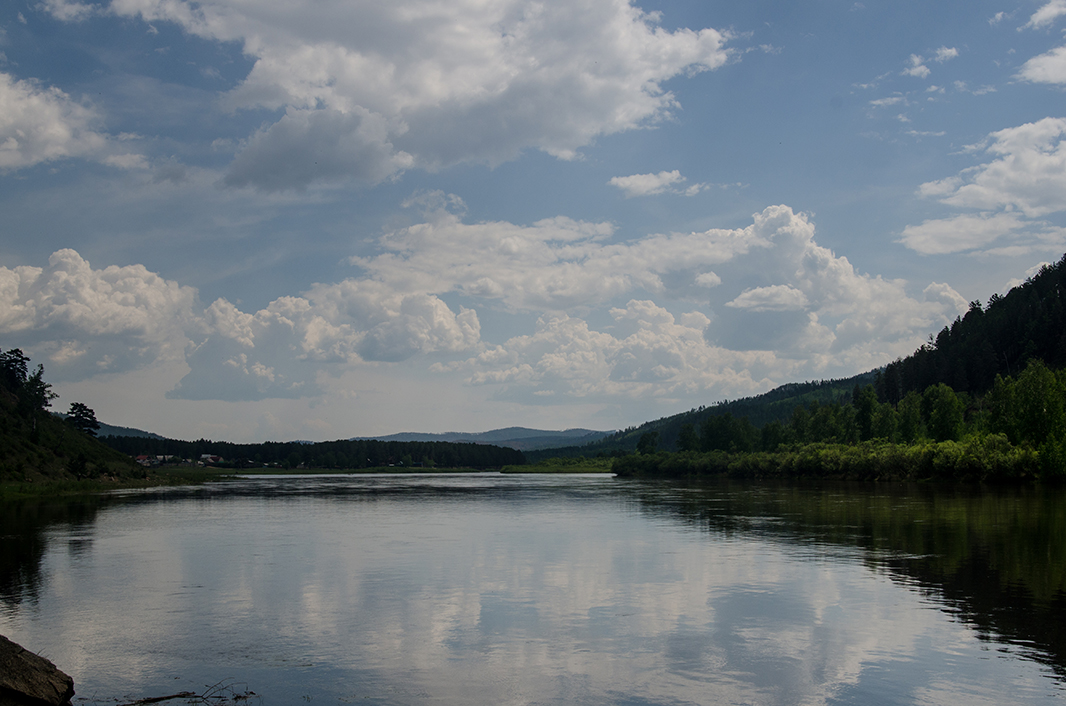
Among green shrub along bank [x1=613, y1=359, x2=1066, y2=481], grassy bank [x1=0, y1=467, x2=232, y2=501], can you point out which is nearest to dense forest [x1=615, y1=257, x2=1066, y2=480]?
green shrub along bank [x1=613, y1=359, x2=1066, y2=481]

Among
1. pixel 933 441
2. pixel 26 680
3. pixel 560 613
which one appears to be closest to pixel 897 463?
pixel 933 441

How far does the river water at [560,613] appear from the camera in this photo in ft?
56.9

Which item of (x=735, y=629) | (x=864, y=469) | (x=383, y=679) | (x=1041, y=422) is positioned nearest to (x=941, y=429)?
(x=864, y=469)

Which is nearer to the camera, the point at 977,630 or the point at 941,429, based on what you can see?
the point at 977,630

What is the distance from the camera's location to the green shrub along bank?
99.1 m

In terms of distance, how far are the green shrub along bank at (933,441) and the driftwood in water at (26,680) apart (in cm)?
10849

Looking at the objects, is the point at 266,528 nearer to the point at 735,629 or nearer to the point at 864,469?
the point at 735,629

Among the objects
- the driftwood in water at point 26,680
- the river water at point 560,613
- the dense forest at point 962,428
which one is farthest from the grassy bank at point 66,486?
the dense forest at point 962,428

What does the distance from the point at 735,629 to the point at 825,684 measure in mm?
5411

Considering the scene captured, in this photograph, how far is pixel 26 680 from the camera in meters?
13.9

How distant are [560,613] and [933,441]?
398 feet

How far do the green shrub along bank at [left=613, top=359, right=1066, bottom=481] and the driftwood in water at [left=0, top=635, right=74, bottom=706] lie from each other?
108 metres

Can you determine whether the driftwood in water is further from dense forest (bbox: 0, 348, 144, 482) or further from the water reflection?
dense forest (bbox: 0, 348, 144, 482)

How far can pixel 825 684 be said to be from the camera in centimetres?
1728
